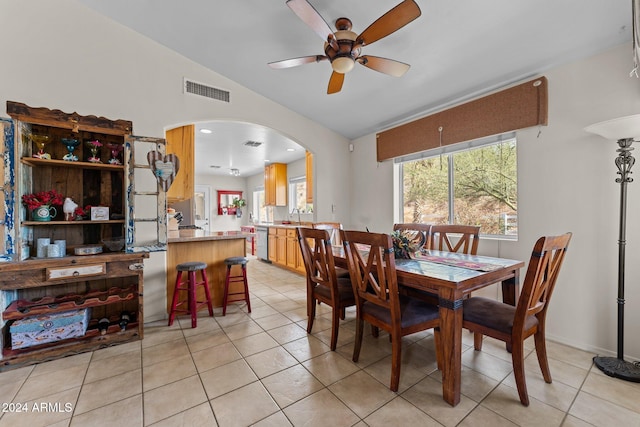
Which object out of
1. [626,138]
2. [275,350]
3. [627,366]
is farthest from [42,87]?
[627,366]

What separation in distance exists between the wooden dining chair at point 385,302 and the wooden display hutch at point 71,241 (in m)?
1.94

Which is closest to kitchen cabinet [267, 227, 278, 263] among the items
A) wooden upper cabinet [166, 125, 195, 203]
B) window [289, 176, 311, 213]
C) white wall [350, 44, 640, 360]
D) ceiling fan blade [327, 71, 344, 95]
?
window [289, 176, 311, 213]

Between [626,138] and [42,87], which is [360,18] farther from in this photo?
[42,87]

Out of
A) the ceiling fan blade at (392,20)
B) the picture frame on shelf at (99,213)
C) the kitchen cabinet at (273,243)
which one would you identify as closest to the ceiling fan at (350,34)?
the ceiling fan blade at (392,20)

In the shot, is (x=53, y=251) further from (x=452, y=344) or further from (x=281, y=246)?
(x=281, y=246)

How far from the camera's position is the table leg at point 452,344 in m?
1.56

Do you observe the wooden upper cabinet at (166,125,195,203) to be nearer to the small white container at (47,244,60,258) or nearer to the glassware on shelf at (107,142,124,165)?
the glassware on shelf at (107,142,124,165)

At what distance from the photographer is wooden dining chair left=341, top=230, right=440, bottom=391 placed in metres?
1.69

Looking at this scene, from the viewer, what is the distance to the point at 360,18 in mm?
2131

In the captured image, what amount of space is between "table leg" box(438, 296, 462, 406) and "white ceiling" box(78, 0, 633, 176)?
2.05 m

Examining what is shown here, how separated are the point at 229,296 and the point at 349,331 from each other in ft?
5.13

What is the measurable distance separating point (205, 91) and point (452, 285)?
3201 millimetres

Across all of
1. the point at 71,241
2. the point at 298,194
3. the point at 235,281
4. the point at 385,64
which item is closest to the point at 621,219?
the point at 385,64

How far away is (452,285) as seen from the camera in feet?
5.01
